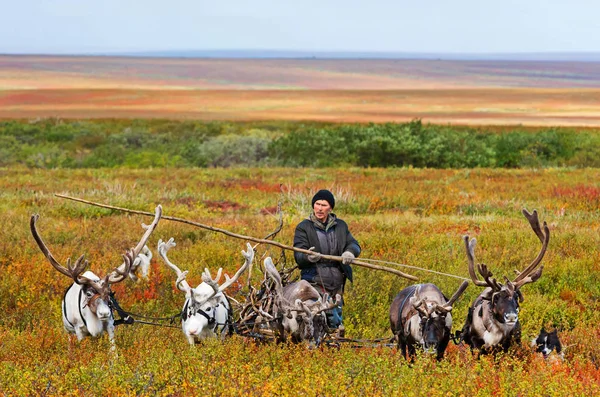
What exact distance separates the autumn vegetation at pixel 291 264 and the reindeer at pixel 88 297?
18cm

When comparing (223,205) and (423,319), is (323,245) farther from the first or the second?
(223,205)

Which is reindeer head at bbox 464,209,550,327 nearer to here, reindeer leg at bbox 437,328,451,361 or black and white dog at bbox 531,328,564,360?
reindeer leg at bbox 437,328,451,361

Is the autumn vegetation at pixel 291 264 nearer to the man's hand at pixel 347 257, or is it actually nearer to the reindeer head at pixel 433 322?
the reindeer head at pixel 433 322

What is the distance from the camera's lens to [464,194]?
951 inches

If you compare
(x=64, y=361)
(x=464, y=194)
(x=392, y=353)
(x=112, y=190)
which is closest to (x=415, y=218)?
(x=464, y=194)

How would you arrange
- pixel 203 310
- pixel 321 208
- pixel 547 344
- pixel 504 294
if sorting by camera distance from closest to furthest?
pixel 504 294, pixel 203 310, pixel 321 208, pixel 547 344

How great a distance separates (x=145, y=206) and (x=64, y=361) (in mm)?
13025

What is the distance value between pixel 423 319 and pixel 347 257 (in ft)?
3.65

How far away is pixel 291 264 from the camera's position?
12.5 meters

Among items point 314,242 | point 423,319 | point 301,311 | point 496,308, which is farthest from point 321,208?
point 496,308

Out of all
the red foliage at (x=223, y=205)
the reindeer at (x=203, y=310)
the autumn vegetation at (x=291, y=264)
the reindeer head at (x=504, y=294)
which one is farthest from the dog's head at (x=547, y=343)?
the red foliage at (x=223, y=205)

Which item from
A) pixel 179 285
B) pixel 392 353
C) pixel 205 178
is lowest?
pixel 205 178

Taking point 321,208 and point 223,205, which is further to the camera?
point 223,205

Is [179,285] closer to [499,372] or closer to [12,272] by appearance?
[499,372]
